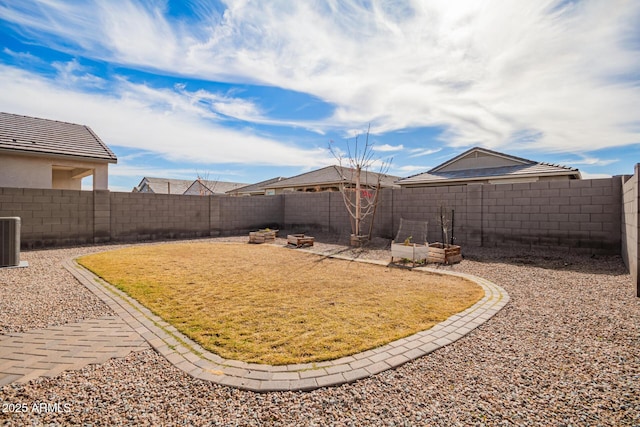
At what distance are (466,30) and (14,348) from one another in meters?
8.98

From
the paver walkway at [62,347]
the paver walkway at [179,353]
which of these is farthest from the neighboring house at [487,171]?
the paver walkway at [62,347]

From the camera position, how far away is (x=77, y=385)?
2.15 m

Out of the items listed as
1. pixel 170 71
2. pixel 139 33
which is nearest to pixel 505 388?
pixel 139 33

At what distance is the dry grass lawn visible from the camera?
9.43 feet

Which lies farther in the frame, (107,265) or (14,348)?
(107,265)

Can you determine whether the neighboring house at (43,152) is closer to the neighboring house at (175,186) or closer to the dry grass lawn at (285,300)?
the dry grass lawn at (285,300)

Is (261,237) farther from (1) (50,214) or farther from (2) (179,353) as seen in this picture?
(2) (179,353)

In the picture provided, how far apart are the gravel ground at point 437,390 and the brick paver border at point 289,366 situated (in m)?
0.08

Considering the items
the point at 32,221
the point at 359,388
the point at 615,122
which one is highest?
the point at 615,122

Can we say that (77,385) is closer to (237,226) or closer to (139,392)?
(139,392)

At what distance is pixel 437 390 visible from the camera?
2.12 meters

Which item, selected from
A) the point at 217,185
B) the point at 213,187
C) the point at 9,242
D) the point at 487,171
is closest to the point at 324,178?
the point at 487,171

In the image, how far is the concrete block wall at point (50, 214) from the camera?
868 cm

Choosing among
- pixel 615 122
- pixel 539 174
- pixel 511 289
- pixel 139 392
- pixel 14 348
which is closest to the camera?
pixel 139 392
